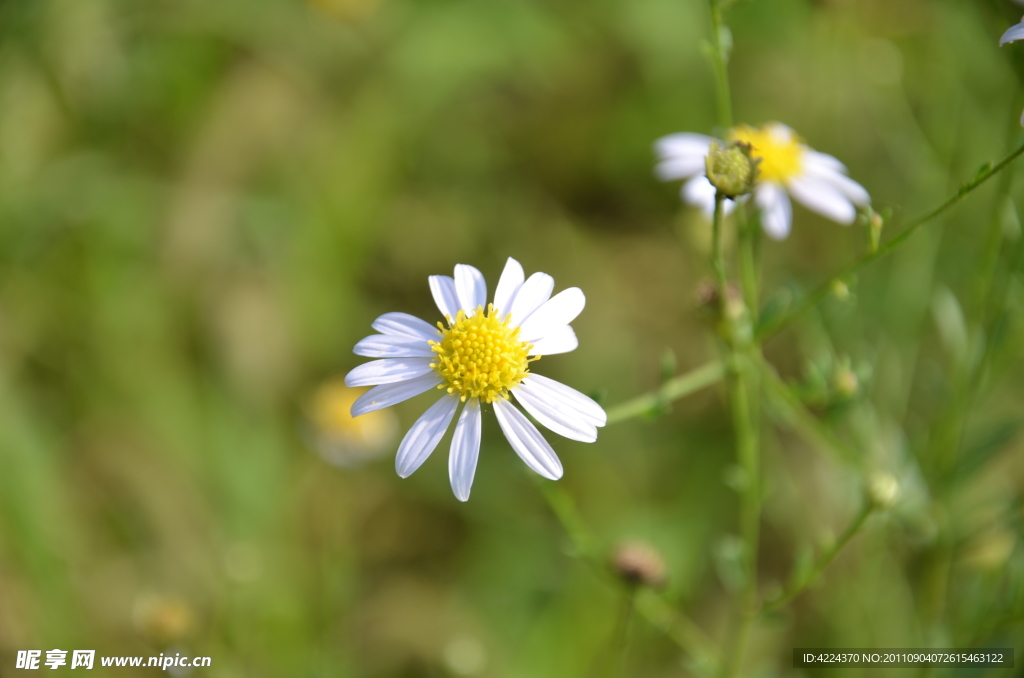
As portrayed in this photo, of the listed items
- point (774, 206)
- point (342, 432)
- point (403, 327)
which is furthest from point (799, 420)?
point (342, 432)

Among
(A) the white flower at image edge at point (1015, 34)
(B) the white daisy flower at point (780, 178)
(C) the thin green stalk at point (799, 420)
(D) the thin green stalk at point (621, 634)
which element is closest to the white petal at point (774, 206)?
(B) the white daisy flower at point (780, 178)

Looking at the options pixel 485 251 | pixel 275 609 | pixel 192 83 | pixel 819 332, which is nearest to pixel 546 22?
Result: pixel 485 251

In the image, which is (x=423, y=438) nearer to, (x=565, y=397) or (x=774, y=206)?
(x=565, y=397)

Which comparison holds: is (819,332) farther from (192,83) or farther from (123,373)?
(192,83)

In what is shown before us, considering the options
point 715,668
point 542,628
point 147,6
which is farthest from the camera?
point 147,6

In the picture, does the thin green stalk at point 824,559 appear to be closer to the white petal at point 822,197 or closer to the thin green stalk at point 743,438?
the thin green stalk at point 743,438

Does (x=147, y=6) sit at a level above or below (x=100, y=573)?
above

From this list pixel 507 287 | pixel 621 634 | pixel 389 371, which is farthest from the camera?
pixel 621 634
